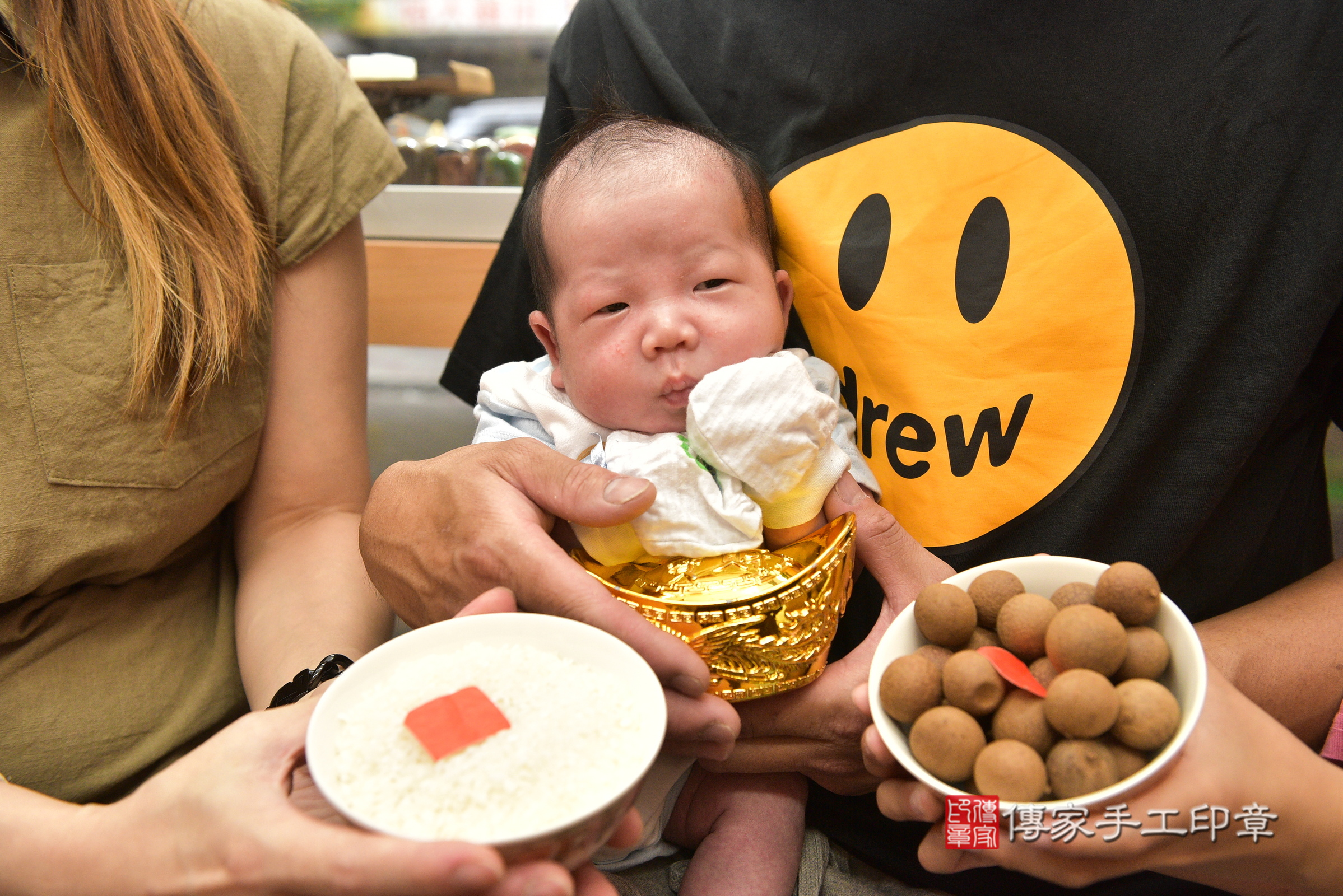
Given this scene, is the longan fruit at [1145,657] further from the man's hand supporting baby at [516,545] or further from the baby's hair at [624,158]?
the baby's hair at [624,158]

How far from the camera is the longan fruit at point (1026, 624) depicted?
27.5 inches

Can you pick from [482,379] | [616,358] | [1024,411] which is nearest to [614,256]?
[616,358]

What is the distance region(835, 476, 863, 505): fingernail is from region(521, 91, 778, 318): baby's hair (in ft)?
1.05

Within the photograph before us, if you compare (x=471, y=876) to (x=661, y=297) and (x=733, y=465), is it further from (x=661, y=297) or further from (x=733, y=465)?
(x=661, y=297)

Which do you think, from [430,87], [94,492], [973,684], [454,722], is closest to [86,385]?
[94,492]

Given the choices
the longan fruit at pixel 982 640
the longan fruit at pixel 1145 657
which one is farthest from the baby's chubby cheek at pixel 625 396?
the longan fruit at pixel 1145 657

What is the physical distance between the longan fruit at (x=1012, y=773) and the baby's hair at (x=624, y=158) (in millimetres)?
683

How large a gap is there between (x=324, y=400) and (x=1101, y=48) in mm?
1107

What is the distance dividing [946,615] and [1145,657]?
16 cm

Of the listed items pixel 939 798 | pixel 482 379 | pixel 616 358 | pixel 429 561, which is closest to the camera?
pixel 939 798

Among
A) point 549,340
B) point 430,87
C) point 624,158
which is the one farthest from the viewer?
point 430,87

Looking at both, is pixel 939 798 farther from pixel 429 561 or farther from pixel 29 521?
pixel 29 521

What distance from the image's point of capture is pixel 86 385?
945 millimetres

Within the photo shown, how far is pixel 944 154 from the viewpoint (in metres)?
1.01
